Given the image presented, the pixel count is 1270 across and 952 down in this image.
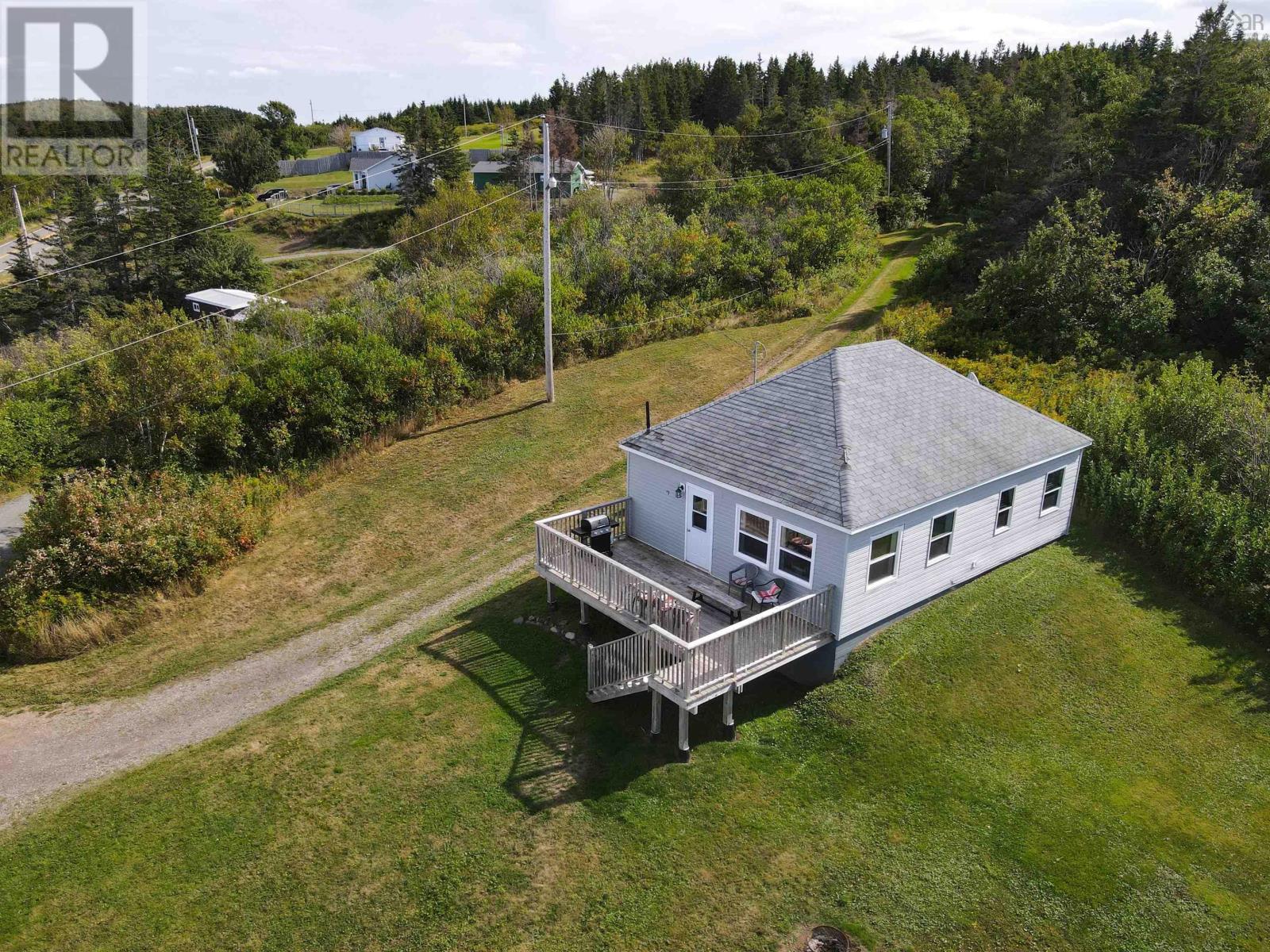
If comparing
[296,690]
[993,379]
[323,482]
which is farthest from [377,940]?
[993,379]

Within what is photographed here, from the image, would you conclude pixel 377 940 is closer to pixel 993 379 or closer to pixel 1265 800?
pixel 1265 800

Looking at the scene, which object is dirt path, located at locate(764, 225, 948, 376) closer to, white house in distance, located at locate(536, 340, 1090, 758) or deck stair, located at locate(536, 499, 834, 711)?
white house in distance, located at locate(536, 340, 1090, 758)

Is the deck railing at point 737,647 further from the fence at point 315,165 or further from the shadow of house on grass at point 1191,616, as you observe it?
the fence at point 315,165

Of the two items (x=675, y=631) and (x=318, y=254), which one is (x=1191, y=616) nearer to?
(x=675, y=631)

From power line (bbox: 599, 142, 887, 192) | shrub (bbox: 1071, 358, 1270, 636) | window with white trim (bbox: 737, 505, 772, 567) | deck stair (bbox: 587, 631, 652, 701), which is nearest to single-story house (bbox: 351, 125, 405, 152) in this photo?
power line (bbox: 599, 142, 887, 192)

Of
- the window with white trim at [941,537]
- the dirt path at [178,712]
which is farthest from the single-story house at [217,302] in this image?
the window with white trim at [941,537]
